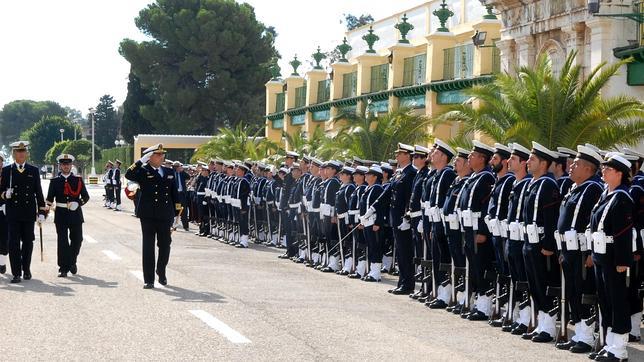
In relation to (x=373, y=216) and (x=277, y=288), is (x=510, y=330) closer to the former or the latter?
(x=277, y=288)

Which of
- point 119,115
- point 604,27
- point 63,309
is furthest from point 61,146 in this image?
point 63,309

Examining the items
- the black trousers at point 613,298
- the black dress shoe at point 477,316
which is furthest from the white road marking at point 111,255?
the black trousers at point 613,298

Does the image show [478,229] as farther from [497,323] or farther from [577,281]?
[577,281]

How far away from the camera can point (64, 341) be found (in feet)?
34.6

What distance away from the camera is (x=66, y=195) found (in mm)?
17812

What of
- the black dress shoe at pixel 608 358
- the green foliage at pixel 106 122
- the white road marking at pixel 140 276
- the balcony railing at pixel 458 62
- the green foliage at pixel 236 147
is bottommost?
the white road marking at pixel 140 276

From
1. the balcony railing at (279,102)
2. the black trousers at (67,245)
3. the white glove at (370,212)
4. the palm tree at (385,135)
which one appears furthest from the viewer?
the balcony railing at (279,102)

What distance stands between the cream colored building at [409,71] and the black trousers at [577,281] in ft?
60.5

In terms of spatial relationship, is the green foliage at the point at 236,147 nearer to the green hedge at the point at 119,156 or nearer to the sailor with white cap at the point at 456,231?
the sailor with white cap at the point at 456,231

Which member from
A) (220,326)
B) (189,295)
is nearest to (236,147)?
(189,295)

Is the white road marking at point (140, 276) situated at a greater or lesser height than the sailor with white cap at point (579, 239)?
lesser

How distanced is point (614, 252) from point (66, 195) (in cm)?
1004

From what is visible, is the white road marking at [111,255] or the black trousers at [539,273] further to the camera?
the white road marking at [111,255]

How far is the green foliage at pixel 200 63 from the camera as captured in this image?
2958 inches
